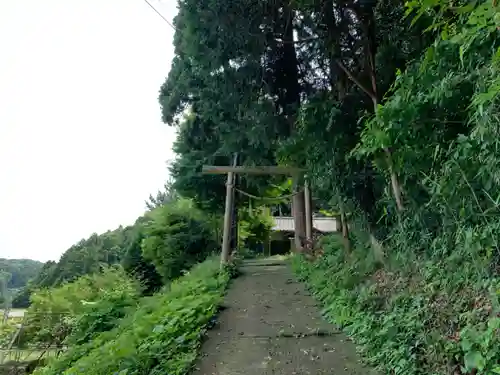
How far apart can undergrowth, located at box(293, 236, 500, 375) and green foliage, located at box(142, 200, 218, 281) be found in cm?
1020

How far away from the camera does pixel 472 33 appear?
2664 mm

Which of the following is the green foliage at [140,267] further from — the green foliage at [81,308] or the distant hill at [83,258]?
the distant hill at [83,258]

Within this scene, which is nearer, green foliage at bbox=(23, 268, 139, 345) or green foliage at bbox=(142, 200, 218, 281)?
green foliage at bbox=(23, 268, 139, 345)

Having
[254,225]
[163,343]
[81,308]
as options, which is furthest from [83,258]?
[163,343]

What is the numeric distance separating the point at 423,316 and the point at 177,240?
494 inches

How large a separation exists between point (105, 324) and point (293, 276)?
439 centimetres

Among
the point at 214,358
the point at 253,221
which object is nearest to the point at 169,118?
the point at 253,221

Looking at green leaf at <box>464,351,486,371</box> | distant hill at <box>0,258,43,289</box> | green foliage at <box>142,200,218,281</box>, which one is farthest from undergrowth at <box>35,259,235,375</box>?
distant hill at <box>0,258,43,289</box>

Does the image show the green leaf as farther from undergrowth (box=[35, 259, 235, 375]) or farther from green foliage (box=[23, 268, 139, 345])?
green foliage (box=[23, 268, 139, 345])

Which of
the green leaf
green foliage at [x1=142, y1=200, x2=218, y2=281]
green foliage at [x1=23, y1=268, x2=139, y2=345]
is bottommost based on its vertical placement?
green foliage at [x1=23, y1=268, x2=139, y2=345]

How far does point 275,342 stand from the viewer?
14.9ft

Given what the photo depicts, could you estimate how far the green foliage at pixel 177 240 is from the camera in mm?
15109

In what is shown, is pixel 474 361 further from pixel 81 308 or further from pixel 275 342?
pixel 81 308

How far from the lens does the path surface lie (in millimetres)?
3764
